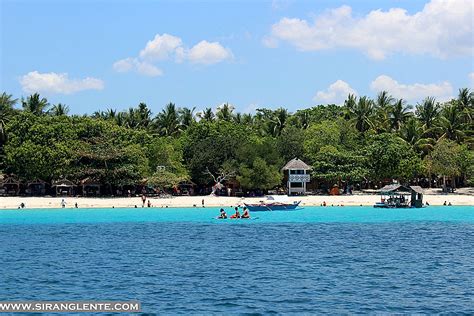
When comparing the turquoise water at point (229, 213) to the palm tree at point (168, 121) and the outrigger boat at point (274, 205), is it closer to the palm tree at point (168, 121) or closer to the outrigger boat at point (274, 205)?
the outrigger boat at point (274, 205)

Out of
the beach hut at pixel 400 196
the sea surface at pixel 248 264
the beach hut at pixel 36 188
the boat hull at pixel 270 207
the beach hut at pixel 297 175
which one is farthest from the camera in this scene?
the beach hut at pixel 297 175

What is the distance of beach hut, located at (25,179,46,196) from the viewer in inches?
2837

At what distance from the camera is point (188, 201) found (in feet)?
222

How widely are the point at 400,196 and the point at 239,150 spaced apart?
1782 cm

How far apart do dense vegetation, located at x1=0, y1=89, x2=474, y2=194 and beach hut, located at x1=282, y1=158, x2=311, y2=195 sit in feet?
3.52

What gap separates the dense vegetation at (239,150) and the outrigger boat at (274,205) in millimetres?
7835

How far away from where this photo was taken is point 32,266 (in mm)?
28297

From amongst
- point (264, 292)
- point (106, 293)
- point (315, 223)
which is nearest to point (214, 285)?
point (264, 292)

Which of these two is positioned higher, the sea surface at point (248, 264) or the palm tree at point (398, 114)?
the palm tree at point (398, 114)

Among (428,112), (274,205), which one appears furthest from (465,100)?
(274,205)

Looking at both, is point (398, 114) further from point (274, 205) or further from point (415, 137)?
point (274, 205)

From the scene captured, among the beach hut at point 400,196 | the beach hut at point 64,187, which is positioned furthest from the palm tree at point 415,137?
the beach hut at point 64,187

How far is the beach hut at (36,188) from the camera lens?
7206 centimetres

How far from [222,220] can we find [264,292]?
30133 mm
